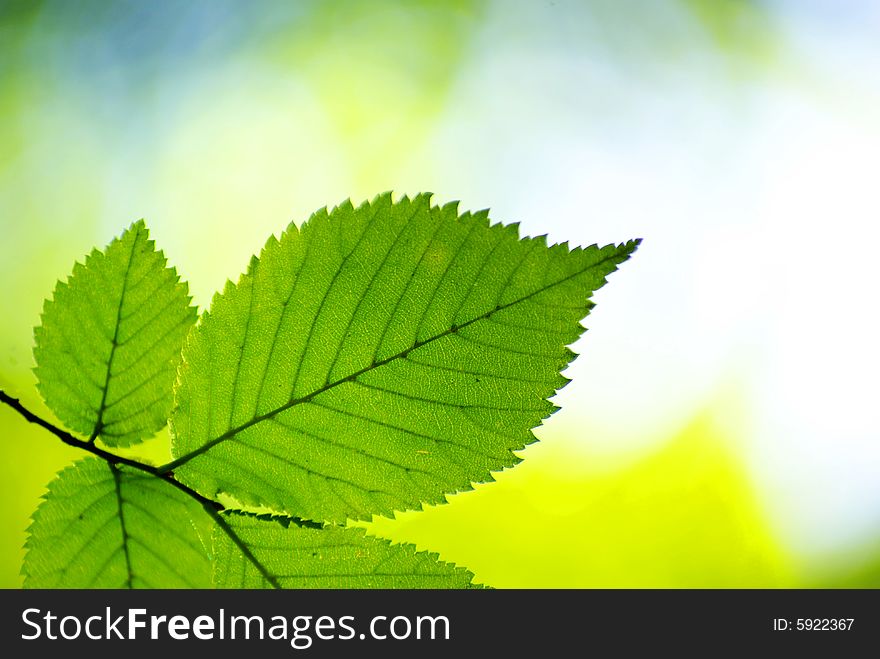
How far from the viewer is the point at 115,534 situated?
0.64 metres

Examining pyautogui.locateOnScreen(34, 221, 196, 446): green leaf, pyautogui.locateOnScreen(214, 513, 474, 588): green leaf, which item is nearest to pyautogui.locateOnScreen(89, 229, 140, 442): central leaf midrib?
pyautogui.locateOnScreen(34, 221, 196, 446): green leaf

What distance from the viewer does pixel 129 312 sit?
68 cm

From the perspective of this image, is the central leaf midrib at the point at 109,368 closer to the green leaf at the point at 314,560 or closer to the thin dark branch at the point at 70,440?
the thin dark branch at the point at 70,440

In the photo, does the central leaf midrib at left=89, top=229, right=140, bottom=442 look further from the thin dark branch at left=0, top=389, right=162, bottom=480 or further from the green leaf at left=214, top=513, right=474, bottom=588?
the green leaf at left=214, top=513, right=474, bottom=588

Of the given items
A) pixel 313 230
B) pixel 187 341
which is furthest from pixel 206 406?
pixel 313 230

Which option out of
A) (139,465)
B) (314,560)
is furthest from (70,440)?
(314,560)

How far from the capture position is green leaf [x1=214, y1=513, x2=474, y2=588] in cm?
63

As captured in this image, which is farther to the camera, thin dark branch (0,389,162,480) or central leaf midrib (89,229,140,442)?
central leaf midrib (89,229,140,442)

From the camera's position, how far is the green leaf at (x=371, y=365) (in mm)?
639

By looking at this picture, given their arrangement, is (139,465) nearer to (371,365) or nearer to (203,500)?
(203,500)

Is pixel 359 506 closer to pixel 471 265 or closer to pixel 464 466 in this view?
pixel 464 466

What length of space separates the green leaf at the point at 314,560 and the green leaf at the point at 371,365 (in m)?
0.02

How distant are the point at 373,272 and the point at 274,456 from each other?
0.17 meters

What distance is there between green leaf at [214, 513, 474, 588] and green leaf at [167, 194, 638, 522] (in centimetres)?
2
